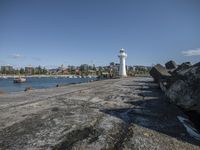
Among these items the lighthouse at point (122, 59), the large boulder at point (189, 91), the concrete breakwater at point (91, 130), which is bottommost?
the concrete breakwater at point (91, 130)

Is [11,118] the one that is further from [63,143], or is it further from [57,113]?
[63,143]

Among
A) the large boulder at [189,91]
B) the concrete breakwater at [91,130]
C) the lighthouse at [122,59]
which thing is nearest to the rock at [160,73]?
the large boulder at [189,91]

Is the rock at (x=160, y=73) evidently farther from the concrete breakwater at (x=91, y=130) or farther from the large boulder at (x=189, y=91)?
the concrete breakwater at (x=91, y=130)

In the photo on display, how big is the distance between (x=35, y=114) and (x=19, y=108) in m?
1.29

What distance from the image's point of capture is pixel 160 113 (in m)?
7.64

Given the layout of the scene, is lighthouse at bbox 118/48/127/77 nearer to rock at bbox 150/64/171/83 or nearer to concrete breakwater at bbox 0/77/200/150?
rock at bbox 150/64/171/83

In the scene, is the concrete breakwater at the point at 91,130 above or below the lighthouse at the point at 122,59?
below

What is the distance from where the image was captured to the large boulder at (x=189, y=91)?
575cm

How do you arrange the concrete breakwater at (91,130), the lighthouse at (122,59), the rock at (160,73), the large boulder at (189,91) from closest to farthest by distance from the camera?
the concrete breakwater at (91,130) < the large boulder at (189,91) < the rock at (160,73) < the lighthouse at (122,59)

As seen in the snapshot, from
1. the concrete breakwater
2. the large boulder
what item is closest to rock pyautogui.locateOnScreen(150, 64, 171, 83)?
the large boulder

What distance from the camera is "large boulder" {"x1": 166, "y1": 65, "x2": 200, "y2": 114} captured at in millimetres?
5754

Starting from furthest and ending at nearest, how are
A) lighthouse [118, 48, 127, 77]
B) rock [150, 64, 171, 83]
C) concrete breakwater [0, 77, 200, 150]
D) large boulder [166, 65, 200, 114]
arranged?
1. lighthouse [118, 48, 127, 77]
2. rock [150, 64, 171, 83]
3. large boulder [166, 65, 200, 114]
4. concrete breakwater [0, 77, 200, 150]

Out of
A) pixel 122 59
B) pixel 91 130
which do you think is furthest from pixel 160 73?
pixel 122 59

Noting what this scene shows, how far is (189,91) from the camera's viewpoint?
6.07 m
